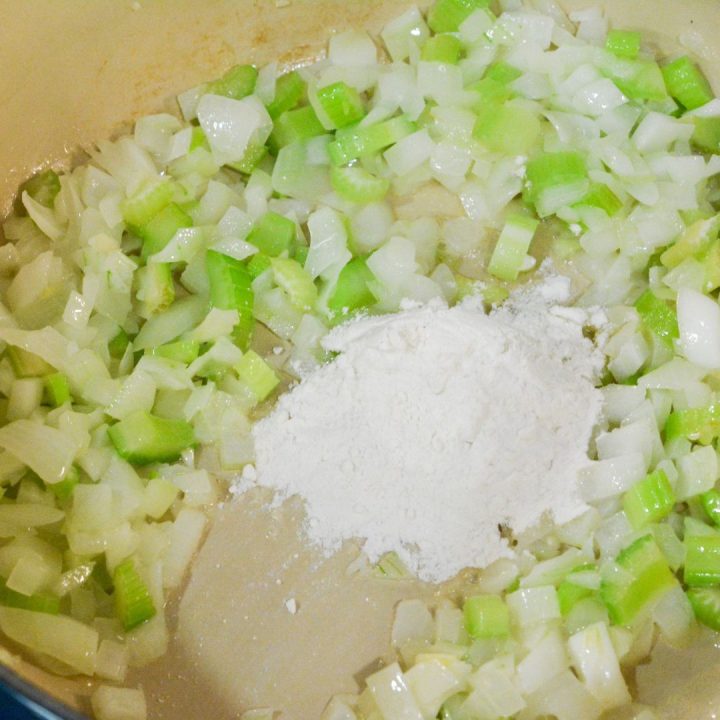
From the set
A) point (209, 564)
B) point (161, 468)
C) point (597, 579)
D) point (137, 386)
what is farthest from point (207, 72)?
point (597, 579)

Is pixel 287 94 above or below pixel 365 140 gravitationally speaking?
above

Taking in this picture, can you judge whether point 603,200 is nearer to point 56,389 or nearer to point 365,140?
point 365,140

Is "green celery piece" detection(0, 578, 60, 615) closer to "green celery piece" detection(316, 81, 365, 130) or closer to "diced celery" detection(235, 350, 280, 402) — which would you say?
"diced celery" detection(235, 350, 280, 402)

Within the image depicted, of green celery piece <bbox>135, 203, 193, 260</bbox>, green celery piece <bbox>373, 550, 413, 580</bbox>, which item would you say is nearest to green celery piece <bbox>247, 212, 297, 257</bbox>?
green celery piece <bbox>135, 203, 193, 260</bbox>

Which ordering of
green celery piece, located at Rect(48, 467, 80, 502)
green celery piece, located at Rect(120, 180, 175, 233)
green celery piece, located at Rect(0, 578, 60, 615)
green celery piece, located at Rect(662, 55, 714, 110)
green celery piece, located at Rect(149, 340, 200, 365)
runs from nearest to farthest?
green celery piece, located at Rect(0, 578, 60, 615) < green celery piece, located at Rect(48, 467, 80, 502) < green celery piece, located at Rect(149, 340, 200, 365) < green celery piece, located at Rect(120, 180, 175, 233) < green celery piece, located at Rect(662, 55, 714, 110)

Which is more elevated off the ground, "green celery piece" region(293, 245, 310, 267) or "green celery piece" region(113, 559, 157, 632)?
"green celery piece" region(293, 245, 310, 267)

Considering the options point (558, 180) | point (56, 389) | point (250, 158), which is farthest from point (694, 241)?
point (56, 389)

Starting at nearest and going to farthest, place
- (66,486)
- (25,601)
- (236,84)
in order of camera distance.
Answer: (25,601)
(66,486)
(236,84)
